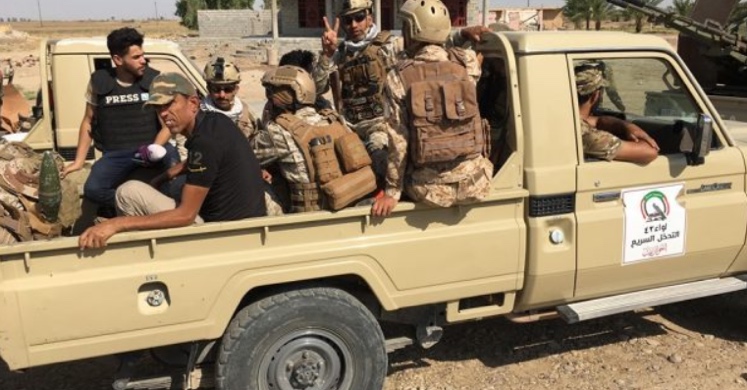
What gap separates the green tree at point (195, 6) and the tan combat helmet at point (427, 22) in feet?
192

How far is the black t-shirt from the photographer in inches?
127

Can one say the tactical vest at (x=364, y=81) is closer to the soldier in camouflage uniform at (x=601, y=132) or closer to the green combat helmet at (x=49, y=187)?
the soldier in camouflage uniform at (x=601, y=132)

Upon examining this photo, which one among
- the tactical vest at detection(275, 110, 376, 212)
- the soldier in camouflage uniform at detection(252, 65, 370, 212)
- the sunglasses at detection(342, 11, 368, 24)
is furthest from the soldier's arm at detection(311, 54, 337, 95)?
the tactical vest at detection(275, 110, 376, 212)

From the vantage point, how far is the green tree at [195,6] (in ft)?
198

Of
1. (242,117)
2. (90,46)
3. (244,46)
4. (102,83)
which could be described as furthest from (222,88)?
(244,46)

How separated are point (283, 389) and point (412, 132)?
1.36 metres

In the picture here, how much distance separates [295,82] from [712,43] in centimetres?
650

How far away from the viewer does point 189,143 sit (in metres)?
3.26

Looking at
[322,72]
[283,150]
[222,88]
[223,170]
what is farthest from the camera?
[322,72]

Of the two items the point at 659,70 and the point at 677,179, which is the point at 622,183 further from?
the point at 659,70

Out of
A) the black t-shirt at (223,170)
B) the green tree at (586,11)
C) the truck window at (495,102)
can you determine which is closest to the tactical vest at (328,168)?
the black t-shirt at (223,170)

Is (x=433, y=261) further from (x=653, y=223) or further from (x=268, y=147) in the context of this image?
(x=653, y=223)

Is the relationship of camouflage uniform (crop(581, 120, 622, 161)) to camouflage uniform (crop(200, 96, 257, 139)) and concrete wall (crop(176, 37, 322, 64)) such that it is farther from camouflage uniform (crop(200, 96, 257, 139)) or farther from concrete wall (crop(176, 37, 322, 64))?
concrete wall (crop(176, 37, 322, 64))

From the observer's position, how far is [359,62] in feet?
15.2
